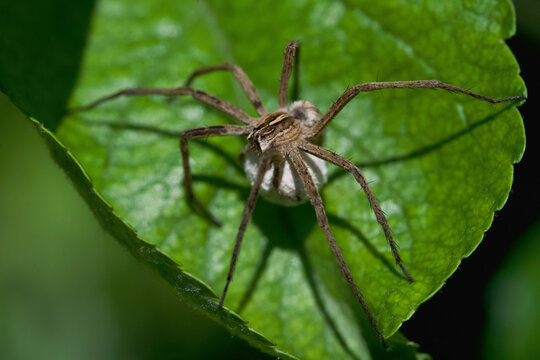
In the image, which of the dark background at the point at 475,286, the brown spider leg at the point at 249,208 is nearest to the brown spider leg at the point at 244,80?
the brown spider leg at the point at 249,208

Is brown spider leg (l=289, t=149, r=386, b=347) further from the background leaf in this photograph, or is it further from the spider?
the background leaf

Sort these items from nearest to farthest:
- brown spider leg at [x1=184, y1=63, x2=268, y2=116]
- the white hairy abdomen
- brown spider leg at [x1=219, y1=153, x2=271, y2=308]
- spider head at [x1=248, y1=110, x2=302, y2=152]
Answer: brown spider leg at [x1=219, y1=153, x2=271, y2=308], the white hairy abdomen, spider head at [x1=248, y1=110, x2=302, y2=152], brown spider leg at [x1=184, y1=63, x2=268, y2=116]

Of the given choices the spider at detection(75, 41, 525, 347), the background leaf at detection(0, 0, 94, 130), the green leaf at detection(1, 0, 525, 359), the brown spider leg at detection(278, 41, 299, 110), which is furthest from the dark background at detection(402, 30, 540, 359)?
the background leaf at detection(0, 0, 94, 130)

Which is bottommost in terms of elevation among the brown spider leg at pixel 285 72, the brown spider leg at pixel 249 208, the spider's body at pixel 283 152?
the brown spider leg at pixel 249 208

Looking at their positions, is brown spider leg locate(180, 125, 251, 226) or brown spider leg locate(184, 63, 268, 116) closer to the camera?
brown spider leg locate(180, 125, 251, 226)

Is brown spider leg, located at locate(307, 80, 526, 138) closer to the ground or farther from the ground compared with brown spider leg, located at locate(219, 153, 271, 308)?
farther from the ground

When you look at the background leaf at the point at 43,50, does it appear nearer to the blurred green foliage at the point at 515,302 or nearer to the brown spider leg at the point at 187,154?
the brown spider leg at the point at 187,154
